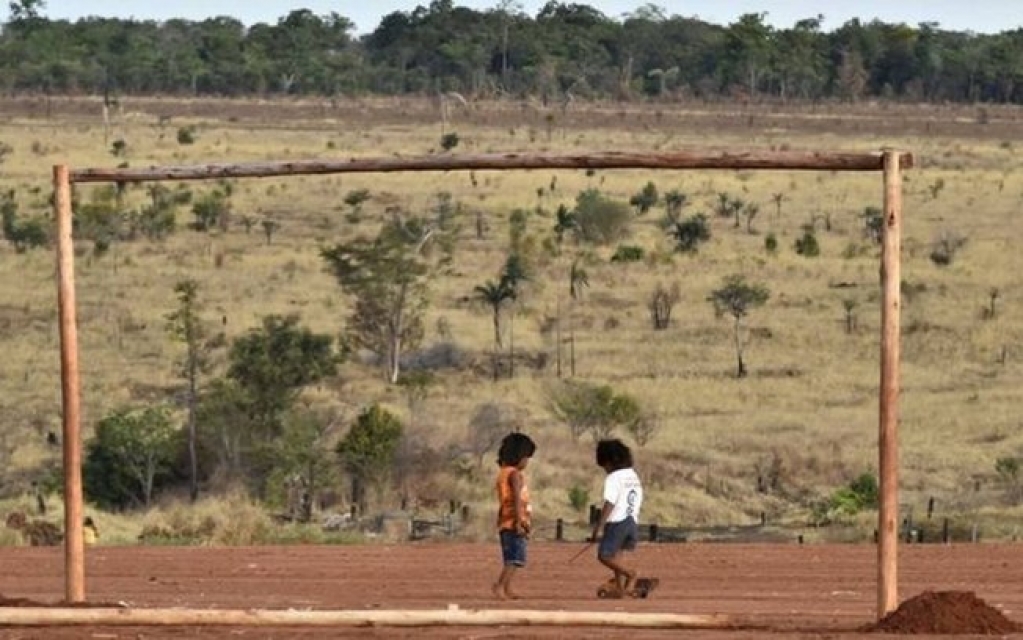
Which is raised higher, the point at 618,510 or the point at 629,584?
the point at 618,510

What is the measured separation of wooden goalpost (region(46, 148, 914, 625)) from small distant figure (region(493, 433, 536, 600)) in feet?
6.28

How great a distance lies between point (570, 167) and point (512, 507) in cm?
238

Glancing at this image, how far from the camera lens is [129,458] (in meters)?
25.8

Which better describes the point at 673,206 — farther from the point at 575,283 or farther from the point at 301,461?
the point at 301,461

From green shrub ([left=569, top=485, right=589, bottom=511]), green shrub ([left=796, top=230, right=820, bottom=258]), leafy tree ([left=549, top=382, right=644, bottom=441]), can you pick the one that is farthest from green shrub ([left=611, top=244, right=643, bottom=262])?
green shrub ([left=569, top=485, right=589, bottom=511])

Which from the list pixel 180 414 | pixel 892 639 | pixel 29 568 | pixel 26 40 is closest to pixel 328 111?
pixel 26 40

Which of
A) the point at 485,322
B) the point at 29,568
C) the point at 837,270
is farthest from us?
the point at 837,270

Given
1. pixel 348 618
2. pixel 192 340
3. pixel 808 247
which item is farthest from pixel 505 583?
pixel 808 247

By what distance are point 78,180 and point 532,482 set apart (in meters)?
14.7

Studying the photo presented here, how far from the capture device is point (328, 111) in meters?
78.2

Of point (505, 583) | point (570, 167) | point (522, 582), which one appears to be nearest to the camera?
point (570, 167)

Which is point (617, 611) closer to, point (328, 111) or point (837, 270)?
point (837, 270)

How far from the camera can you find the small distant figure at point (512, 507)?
12664 millimetres

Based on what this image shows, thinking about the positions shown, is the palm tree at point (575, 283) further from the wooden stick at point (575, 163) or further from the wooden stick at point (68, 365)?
the wooden stick at point (575, 163)
